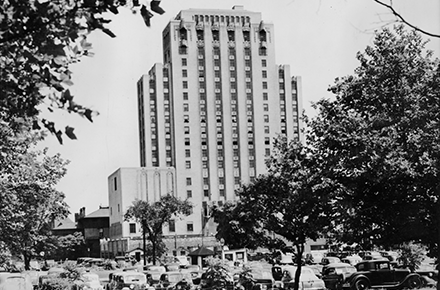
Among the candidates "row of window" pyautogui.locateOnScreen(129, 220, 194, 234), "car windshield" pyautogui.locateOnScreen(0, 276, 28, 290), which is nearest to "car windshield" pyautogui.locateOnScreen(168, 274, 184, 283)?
"car windshield" pyautogui.locateOnScreen(0, 276, 28, 290)

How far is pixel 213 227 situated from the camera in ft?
401

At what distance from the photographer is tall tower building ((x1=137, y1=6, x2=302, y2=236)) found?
12656 centimetres

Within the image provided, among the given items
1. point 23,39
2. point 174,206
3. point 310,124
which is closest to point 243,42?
point 174,206

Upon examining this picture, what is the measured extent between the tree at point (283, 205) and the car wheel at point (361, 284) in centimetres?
422

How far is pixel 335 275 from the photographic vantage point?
4334 centimetres

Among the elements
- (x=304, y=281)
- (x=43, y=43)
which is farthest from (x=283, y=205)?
(x=43, y=43)

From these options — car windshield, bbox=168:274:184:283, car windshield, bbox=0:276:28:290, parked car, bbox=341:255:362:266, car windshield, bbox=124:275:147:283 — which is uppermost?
car windshield, bbox=0:276:28:290

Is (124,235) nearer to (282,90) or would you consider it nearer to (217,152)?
(217,152)

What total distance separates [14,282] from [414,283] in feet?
65.7

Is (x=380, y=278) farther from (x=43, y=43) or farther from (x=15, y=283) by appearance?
(x=43, y=43)

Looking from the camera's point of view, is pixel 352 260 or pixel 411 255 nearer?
pixel 411 255

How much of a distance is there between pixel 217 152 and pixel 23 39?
12086cm

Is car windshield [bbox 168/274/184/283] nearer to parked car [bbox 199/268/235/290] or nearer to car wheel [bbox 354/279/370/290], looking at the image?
car wheel [bbox 354/279/370/290]

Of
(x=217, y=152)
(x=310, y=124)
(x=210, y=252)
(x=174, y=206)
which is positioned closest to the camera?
(x=310, y=124)
